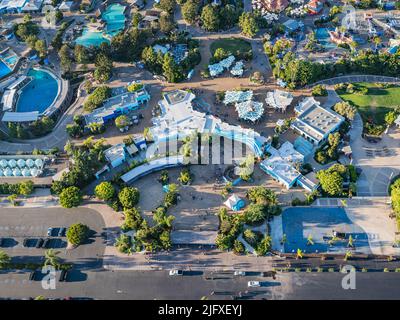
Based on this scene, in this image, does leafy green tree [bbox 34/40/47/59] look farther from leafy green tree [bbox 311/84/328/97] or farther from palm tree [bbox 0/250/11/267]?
leafy green tree [bbox 311/84/328/97]

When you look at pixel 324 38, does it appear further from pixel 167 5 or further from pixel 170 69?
pixel 167 5

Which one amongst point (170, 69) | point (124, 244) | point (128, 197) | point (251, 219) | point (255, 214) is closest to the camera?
point (124, 244)

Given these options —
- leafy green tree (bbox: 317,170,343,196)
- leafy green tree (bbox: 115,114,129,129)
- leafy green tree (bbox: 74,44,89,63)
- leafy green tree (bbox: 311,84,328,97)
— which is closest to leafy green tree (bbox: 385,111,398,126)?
leafy green tree (bbox: 311,84,328,97)

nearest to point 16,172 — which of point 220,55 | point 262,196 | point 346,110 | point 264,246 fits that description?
point 262,196

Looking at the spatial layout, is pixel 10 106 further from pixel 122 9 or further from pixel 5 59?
pixel 122 9

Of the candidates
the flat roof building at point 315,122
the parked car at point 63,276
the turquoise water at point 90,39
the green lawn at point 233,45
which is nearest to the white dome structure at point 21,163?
the parked car at point 63,276

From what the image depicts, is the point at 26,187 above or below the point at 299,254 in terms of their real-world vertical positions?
above
